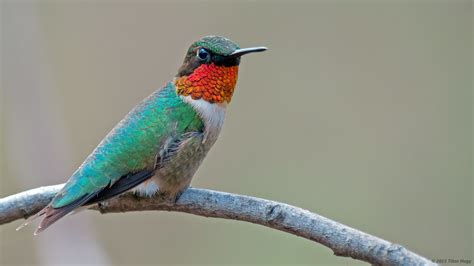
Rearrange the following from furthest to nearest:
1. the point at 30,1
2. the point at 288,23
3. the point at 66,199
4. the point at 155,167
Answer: the point at 288,23 → the point at 30,1 → the point at 155,167 → the point at 66,199

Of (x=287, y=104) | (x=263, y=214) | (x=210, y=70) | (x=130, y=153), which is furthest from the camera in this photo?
(x=287, y=104)

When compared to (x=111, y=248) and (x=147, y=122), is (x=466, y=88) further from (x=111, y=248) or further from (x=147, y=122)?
(x=147, y=122)

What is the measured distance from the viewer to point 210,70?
3754mm

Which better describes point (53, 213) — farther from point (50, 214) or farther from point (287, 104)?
point (287, 104)

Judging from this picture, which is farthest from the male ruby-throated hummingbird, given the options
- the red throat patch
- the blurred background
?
the blurred background

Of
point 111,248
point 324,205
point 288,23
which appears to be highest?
point 288,23

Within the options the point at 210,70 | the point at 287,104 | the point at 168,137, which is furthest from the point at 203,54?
the point at 287,104

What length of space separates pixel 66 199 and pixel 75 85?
3941mm

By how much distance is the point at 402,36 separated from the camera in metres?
7.21

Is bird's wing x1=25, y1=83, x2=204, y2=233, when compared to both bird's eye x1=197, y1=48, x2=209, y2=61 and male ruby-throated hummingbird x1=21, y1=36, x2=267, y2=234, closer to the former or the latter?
male ruby-throated hummingbird x1=21, y1=36, x2=267, y2=234

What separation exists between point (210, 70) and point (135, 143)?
0.58 meters

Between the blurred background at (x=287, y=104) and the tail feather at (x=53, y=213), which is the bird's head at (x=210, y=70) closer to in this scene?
the tail feather at (x=53, y=213)

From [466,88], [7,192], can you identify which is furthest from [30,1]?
[466,88]

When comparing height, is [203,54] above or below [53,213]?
above
